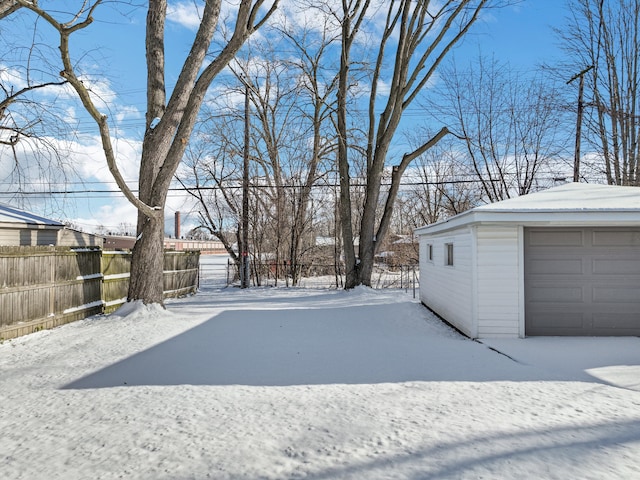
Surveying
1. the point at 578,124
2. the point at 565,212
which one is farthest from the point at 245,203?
the point at 578,124

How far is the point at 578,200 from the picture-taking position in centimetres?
673

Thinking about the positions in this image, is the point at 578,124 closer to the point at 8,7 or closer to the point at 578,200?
the point at 578,200

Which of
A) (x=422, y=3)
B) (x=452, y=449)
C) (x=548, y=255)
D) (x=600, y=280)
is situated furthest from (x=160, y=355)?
(x=422, y=3)

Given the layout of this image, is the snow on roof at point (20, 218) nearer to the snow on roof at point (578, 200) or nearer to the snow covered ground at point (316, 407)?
the snow covered ground at point (316, 407)

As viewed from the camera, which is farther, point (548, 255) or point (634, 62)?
point (634, 62)

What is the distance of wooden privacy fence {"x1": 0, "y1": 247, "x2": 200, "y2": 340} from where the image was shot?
6.34m

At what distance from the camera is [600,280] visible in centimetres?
648

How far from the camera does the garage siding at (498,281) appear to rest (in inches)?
253

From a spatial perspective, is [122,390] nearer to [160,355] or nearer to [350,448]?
[160,355]

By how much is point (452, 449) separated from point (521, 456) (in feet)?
1.40

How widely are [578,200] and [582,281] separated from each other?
1347 mm

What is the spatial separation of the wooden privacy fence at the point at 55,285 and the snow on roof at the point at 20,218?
3.33m

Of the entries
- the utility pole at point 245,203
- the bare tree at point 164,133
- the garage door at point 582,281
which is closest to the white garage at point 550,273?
the garage door at point 582,281

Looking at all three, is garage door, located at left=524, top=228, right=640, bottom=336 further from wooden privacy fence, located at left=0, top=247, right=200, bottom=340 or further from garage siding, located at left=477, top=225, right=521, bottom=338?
wooden privacy fence, located at left=0, top=247, right=200, bottom=340
